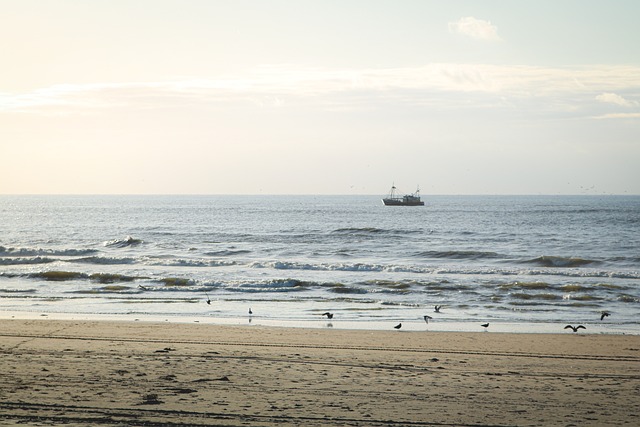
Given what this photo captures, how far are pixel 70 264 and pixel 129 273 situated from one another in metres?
6.86

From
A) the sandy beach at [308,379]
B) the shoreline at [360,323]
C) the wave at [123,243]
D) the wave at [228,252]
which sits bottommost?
the wave at [228,252]

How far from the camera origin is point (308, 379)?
10.4m

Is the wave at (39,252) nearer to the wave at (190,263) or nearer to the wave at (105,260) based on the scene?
the wave at (105,260)

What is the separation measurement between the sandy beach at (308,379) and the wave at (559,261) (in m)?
23.9

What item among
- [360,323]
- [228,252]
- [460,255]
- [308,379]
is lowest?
[228,252]

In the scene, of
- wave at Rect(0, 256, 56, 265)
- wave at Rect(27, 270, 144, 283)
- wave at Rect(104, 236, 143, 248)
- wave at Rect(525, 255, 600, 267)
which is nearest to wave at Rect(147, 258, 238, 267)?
wave at Rect(0, 256, 56, 265)

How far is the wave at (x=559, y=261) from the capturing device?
128 feet

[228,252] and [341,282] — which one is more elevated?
[341,282]

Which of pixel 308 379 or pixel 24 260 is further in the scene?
pixel 24 260

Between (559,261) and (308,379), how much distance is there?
106ft

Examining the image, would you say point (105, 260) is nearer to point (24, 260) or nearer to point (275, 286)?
point (24, 260)

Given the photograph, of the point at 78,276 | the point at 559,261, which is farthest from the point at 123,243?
the point at 559,261

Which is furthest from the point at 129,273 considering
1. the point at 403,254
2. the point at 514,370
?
the point at 514,370

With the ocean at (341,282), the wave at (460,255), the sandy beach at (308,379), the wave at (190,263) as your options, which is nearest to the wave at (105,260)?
the ocean at (341,282)
